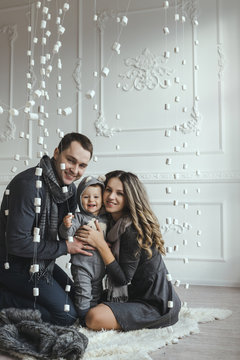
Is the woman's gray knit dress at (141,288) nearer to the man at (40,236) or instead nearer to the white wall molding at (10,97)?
the man at (40,236)

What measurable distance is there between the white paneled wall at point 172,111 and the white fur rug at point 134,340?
1216mm

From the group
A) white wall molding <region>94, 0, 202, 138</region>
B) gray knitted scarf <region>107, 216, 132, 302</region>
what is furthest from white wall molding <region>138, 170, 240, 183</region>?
gray knitted scarf <region>107, 216, 132, 302</region>

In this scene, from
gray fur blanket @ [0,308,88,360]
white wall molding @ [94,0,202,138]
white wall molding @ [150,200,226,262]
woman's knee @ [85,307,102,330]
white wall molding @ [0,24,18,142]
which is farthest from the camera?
white wall molding @ [0,24,18,142]

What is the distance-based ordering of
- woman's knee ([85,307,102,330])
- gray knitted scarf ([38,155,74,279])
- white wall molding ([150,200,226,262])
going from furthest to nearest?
white wall molding ([150,200,226,262])
gray knitted scarf ([38,155,74,279])
woman's knee ([85,307,102,330])

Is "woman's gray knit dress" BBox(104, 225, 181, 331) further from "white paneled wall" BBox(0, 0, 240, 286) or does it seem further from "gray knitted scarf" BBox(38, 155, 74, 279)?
"white paneled wall" BBox(0, 0, 240, 286)

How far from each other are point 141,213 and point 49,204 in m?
0.48

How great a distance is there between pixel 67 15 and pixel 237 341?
Answer: 3.29 meters

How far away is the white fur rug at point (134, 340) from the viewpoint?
158 centimetres

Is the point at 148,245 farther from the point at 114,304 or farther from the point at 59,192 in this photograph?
the point at 59,192

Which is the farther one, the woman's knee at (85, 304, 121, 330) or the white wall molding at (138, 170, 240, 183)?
the white wall molding at (138, 170, 240, 183)

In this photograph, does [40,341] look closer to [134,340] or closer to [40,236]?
[134,340]

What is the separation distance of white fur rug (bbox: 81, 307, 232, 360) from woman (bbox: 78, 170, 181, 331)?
0.05 m

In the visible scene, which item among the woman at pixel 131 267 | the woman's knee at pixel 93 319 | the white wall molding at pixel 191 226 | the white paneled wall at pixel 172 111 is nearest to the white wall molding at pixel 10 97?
the white paneled wall at pixel 172 111

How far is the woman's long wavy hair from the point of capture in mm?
1967
